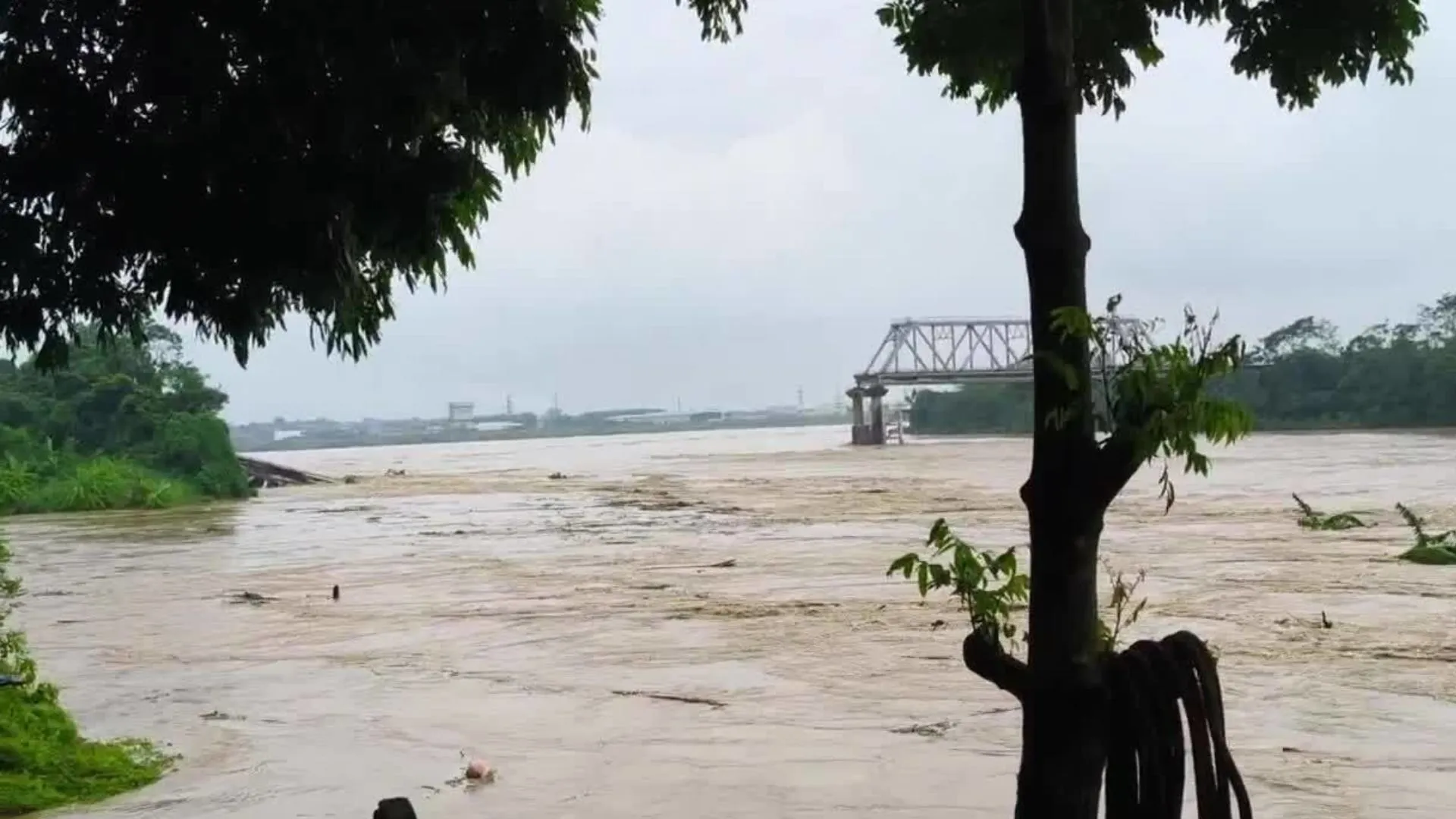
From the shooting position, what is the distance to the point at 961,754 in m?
6.43

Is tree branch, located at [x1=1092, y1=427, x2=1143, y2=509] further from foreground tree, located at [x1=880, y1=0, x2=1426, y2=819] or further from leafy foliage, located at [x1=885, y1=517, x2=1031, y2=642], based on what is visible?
leafy foliage, located at [x1=885, y1=517, x2=1031, y2=642]

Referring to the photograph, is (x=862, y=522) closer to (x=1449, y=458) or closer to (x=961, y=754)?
(x=961, y=754)

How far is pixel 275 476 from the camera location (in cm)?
4312

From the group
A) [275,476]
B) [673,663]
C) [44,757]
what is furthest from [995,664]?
[275,476]

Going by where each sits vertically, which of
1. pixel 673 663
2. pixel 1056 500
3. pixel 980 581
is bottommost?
pixel 673 663

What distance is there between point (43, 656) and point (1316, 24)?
32.9 ft

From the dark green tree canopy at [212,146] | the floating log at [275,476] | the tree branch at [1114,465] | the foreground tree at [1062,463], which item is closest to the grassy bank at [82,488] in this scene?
the floating log at [275,476]

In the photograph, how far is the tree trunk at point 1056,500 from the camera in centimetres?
217

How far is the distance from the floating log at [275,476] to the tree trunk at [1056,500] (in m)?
41.1

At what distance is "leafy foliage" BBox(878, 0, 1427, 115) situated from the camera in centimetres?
266

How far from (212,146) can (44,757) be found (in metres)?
4.60

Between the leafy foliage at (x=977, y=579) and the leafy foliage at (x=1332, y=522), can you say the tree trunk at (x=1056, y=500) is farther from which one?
the leafy foliage at (x=1332, y=522)

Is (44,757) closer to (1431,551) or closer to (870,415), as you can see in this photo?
(1431,551)

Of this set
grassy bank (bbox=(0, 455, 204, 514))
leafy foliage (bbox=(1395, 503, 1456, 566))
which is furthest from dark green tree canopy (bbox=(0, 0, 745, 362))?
grassy bank (bbox=(0, 455, 204, 514))
